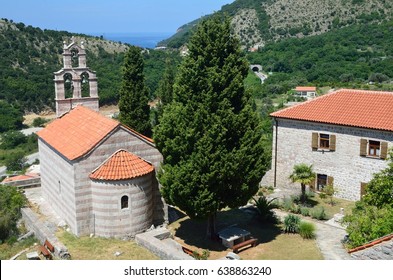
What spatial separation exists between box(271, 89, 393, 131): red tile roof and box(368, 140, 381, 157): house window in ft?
3.36

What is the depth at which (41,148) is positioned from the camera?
27625 millimetres

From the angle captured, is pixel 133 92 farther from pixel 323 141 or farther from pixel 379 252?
pixel 379 252

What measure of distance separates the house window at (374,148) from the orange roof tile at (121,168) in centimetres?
1285

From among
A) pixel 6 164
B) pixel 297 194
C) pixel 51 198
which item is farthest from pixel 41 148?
pixel 6 164

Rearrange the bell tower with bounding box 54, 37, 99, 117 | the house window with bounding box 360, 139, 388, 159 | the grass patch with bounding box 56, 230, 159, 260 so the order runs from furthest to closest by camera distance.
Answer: the bell tower with bounding box 54, 37, 99, 117
the house window with bounding box 360, 139, 388, 159
the grass patch with bounding box 56, 230, 159, 260

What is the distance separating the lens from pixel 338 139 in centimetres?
2753

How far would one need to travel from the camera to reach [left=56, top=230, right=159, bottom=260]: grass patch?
19.4 metres

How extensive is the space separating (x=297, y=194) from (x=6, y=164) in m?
43.1

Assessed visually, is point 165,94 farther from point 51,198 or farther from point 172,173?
point 172,173

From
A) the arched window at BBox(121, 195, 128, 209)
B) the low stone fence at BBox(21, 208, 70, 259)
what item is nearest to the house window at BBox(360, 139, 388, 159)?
the arched window at BBox(121, 195, 128, 209)

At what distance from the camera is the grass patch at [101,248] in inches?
764

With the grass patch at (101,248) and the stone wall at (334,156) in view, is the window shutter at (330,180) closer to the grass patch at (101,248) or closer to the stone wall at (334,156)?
the stone wall at (334,156)

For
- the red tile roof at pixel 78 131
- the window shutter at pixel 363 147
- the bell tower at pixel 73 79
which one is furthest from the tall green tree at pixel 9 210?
the window shutter at pixel 363 147

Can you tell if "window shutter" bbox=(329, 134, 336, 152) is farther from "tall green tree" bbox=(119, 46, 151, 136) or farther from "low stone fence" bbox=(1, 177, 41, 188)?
"low stone fence" bbox=(1, 177, 41, 188)
